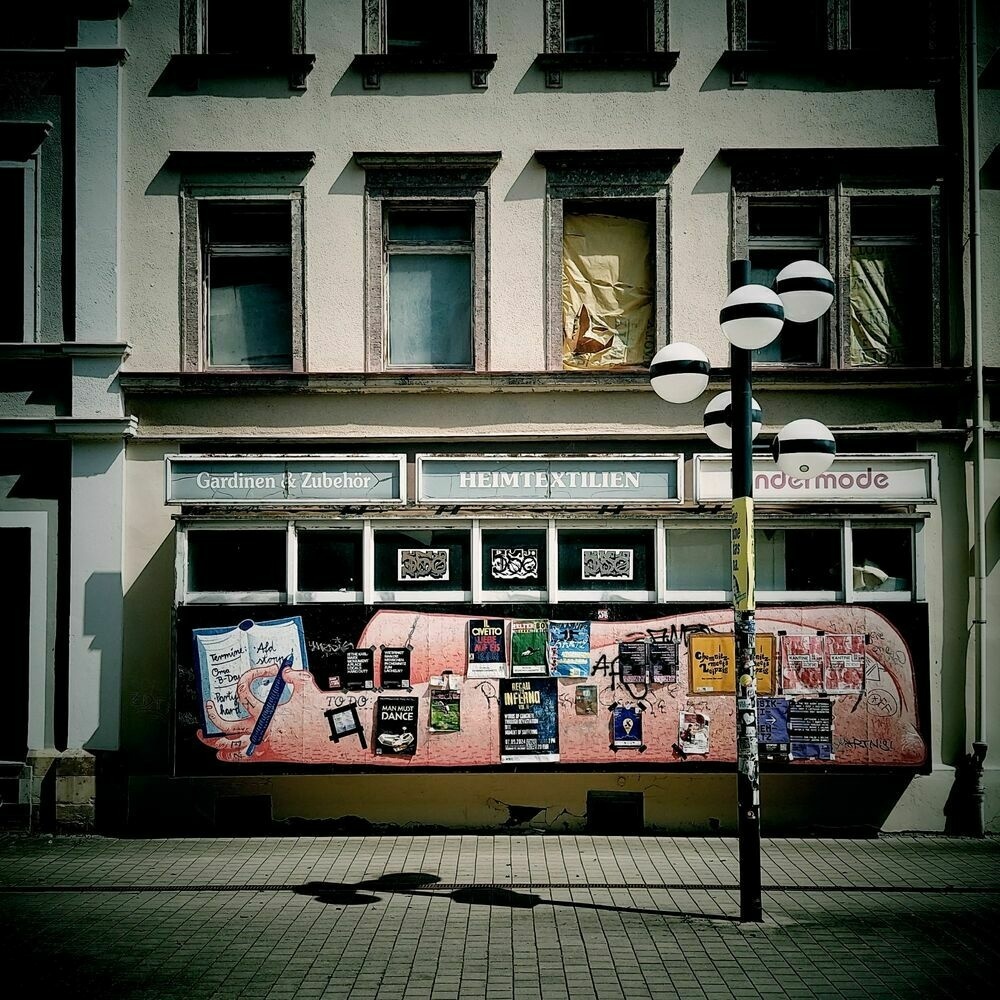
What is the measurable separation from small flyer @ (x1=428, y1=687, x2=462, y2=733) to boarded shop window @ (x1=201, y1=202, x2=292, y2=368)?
385cm

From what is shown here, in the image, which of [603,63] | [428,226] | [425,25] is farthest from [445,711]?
[425,25]

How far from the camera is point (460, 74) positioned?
11.1 m

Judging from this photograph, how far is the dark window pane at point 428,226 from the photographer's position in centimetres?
1134

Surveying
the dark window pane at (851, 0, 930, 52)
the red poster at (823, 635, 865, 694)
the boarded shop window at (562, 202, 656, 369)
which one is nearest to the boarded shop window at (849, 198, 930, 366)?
the dark window pane at (851, 0, 930, 52)

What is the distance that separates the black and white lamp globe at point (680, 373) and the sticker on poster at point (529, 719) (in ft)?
11.9

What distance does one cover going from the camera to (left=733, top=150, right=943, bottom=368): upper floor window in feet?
36.6

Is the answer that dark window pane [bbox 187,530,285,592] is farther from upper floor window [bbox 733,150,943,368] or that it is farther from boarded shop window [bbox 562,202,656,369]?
upper floor window [bbox 733,150,943,368]

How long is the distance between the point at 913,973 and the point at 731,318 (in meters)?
4.44

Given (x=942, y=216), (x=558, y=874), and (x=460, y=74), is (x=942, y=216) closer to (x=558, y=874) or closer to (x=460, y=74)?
(x=460, y=74)

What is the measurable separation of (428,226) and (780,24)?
4344mm

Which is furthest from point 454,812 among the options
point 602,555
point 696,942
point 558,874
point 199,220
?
point 199,220

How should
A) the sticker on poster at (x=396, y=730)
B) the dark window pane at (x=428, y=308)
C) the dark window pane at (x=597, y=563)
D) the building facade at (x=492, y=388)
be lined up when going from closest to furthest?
the sticker on poster at (x=396, y=730) → the building facade at (x=492, y=388) → the dark window pane at (x=597, y=563) → the dark window pane at (x=428, y=308)

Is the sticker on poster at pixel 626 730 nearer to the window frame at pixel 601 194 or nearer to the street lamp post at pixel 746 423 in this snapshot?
the street lamp post at pixel 746 423

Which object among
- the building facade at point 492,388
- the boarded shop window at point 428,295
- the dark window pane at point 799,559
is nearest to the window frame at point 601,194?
the building facade at point 492,388
